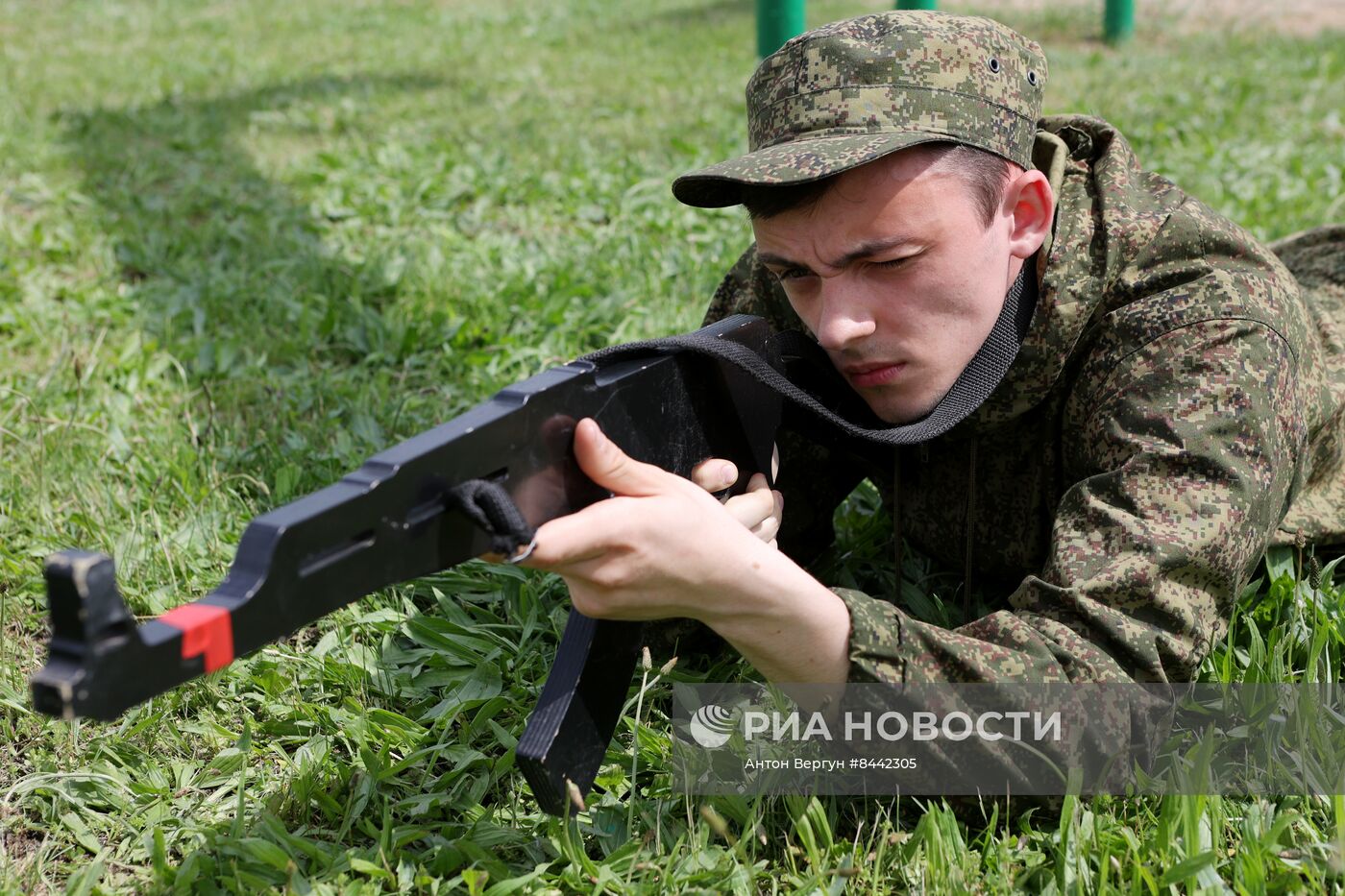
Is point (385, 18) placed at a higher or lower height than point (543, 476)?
higher

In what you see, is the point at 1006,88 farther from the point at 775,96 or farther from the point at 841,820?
the point at 841,820

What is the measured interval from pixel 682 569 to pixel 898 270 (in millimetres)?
731

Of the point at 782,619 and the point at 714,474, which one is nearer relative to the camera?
the point at 782,619

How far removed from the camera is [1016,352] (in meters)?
2.23

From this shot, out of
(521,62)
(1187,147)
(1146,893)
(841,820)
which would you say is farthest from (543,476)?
(521,62)

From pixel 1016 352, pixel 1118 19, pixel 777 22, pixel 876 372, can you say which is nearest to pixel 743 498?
pixel 876 372

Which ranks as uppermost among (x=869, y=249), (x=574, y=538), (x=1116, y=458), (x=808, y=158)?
(x=808, y=158)

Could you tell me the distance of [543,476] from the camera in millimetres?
1711

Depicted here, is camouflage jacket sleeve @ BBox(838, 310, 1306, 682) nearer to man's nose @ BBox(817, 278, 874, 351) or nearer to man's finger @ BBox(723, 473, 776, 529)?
man's finger @ BBox(723, 473, 776, 529)

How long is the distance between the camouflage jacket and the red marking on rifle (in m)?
0.91

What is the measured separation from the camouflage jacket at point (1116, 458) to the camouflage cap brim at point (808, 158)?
408 millimetres

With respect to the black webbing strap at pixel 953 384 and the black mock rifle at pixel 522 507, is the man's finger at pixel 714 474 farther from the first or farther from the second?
the black webbing strap at pixel 953 384

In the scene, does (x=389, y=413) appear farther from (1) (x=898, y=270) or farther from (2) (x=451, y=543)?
(2) (x=451, y=543)

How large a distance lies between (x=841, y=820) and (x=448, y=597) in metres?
1.10
